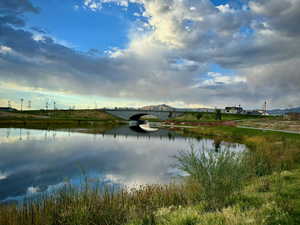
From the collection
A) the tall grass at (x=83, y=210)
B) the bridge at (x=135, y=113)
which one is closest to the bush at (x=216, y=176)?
the tall grass at (x=83, y=210)

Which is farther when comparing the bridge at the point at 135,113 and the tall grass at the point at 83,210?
the bridge at the point at 135,113

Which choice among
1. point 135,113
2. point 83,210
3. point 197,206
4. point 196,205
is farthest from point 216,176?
point 135,113

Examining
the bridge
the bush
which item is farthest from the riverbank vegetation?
the bridge

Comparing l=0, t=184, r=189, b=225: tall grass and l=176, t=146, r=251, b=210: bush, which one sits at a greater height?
l=176, t=146, r=251, b=210: bush

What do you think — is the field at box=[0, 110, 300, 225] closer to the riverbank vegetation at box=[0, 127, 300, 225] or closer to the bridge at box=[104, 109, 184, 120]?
the riverbank vegetation at box=[0, 127, 300, 225]

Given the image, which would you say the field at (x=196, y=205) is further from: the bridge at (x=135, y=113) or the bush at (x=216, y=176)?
the bridge at (x=135, y=113)

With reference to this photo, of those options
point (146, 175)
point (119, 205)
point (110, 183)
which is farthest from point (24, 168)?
point (119, 205)

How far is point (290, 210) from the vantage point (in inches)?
225

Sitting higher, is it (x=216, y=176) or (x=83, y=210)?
(x=216, y=176)

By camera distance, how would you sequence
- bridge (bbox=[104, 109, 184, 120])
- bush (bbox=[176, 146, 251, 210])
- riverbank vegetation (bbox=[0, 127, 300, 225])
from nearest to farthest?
riverbank vegetation (bbox=[0, 127, 300, 225])
bush (bbox=[176, 146, 251, 210])
bridge (bbox=[104, 109, 184, 120])

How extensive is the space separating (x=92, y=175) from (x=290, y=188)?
12437mm

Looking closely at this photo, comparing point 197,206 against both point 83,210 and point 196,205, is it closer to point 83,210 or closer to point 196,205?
point 196,205

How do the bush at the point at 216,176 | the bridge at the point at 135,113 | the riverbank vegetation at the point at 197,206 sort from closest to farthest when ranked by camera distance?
the riverbank vegetation at the point at 197,206
the bush at the point at 216,176
the bridge at the point at 135,113

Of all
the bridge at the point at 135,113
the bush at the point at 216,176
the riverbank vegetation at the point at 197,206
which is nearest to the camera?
the riverbank vegetation at the point at 197,206
